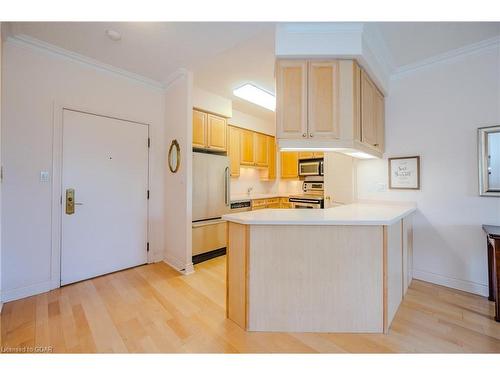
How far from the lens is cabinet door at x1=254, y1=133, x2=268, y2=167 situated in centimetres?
467

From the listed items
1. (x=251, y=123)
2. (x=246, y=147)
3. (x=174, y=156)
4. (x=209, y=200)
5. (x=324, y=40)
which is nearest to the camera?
(x=324, y=40)

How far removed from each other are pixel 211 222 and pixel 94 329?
5.84 feet

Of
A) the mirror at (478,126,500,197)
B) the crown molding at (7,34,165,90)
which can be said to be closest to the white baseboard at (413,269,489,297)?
the mirror at (478,126,500,197)

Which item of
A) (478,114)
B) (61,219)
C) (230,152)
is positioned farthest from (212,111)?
(478,114)

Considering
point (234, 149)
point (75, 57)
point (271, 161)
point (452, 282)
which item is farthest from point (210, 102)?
point (452, 282)

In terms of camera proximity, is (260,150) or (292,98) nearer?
(292,98)

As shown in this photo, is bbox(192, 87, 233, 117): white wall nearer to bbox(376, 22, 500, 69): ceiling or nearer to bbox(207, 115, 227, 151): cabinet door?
bbox(207, 115, 227, 151): cabinet door

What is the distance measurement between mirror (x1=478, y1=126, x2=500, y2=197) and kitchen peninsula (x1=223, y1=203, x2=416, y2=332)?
1313 mm

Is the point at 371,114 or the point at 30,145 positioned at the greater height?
the point at 371,114

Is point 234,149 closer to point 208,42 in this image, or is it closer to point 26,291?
point 208,42

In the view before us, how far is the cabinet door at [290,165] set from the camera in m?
4.97

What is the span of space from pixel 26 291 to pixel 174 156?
2046mm

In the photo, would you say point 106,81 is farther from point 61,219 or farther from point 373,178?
point 373,178

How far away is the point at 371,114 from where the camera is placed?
7.77 feet
